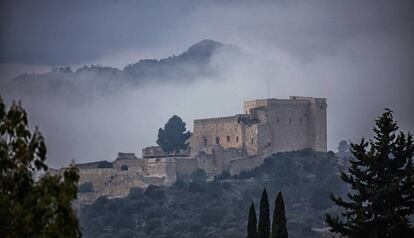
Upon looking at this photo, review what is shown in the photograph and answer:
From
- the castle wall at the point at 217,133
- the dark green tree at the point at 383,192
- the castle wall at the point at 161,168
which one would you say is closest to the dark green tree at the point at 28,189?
the dark green tree at the point at 383,192

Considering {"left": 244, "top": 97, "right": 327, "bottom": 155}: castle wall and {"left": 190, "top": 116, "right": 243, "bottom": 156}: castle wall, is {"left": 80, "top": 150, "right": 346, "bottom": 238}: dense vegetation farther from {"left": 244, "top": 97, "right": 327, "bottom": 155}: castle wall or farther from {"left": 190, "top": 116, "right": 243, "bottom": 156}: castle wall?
{"left": 190, "top": 116, "right": 243, "bottom": 156}: castle wall

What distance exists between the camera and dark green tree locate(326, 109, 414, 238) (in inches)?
999

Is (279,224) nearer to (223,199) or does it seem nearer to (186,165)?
(223,199)

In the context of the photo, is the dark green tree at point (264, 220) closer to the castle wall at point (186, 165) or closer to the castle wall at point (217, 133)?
the castle wall at point (217, 133)

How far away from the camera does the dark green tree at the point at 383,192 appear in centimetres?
2538

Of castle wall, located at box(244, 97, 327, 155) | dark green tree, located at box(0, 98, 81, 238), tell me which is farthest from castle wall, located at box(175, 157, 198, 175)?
dark green tree, located at box(0, 98, 81, 238)

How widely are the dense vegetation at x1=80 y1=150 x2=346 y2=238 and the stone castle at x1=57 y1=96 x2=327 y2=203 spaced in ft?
2.41

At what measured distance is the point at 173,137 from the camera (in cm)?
8606

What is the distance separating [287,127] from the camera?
82.6 meters

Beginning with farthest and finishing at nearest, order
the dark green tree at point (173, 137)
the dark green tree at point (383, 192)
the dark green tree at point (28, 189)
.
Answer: the dark green tree at point (173, 137) → the dark green tree at point (383, 192) → the dark green tree at point (28, 189)

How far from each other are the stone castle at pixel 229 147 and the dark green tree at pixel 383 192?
54.4 m

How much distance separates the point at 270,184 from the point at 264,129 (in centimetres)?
386

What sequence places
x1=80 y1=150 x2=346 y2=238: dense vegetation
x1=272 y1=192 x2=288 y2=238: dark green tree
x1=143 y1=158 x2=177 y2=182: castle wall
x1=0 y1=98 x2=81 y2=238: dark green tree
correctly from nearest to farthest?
x1=0 y1=98 x2=81 y2=238: dark green tree
x1=272 y1=192 x2=288 y2=238: dark green tree
x1=80 y1=150 x2=346 y2=238: dense vegetation
x1=143 y1=158 x2=177 y2=182: castle wall

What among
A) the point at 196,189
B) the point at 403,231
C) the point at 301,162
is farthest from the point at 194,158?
the point at 403,231
